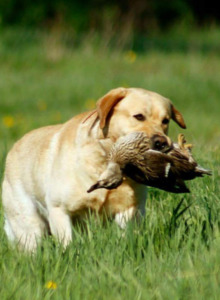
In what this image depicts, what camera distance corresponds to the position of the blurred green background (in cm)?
385

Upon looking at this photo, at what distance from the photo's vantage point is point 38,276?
3.99m

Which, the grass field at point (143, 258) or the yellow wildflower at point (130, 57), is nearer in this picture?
the grass field at point (143, 258)

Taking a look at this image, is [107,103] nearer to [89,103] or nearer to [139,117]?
[139,117]

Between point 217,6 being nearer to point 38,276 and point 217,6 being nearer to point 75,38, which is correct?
point 75,38

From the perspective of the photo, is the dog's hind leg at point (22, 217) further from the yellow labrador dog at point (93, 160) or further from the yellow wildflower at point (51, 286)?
the yellow wildflower at point (51, 286)

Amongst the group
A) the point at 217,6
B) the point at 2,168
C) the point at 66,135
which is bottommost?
the point at 217,6

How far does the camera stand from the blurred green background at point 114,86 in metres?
3.85

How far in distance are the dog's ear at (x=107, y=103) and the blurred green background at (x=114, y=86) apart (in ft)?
2.10

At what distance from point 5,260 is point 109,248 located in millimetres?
549

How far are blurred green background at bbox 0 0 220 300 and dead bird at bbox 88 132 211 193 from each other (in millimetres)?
277

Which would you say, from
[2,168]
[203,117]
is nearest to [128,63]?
[203,117]

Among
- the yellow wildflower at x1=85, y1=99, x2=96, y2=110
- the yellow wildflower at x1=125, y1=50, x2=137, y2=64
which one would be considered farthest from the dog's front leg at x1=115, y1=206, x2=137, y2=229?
the yellow wildflower at x1=125, y1=50, x2=137, y2=64

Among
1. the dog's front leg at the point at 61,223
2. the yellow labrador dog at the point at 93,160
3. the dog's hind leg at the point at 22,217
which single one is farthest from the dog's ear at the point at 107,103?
the dog's hind leg at the point at 22,217

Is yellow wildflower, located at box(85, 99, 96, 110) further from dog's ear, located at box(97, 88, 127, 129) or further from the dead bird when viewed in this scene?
the dead bird
